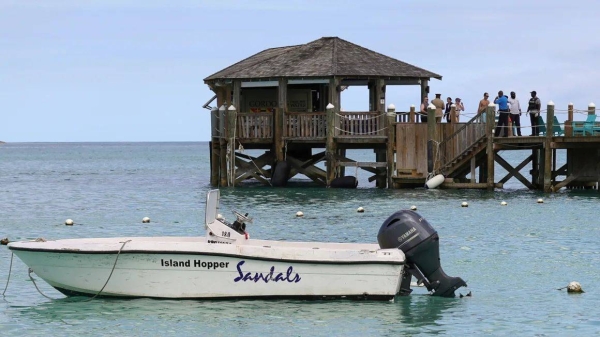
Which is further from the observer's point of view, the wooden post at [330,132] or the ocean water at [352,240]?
the wooden post at [330,132]

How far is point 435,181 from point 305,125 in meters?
5.66

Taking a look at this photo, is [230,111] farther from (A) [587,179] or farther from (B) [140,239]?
(B) [140,239]

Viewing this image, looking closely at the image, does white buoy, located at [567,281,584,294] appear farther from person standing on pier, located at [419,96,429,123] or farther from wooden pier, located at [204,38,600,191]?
person standing on pier, located at [419,96,429,123]

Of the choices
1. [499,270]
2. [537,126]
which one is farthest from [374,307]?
[537,126]

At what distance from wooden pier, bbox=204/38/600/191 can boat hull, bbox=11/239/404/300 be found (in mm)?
22452

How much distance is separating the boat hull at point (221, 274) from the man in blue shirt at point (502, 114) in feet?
74.5

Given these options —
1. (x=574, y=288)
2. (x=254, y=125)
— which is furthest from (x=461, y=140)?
(x=574, y=288)

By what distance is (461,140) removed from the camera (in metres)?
41.1

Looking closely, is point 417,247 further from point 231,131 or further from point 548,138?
point 231,131

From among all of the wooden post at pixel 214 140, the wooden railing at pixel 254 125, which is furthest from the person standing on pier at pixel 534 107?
the wooden post at pixel 214 140

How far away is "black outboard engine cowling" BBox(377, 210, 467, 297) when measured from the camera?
18.0 metres

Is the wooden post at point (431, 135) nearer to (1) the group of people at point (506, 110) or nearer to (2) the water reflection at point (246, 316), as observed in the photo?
(1) the group of people at point (506, 110)

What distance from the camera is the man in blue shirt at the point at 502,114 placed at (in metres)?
40.4

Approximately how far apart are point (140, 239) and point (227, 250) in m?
1.99
